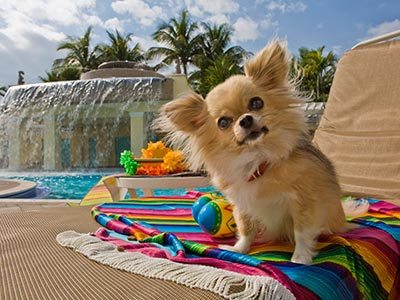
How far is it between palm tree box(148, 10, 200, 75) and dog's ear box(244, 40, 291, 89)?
69.2 feet


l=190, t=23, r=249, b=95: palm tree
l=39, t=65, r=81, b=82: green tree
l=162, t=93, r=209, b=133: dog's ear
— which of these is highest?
l=190, t=23, r=249, b=95: palm tree

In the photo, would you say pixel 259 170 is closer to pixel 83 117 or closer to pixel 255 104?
pixel 255 104

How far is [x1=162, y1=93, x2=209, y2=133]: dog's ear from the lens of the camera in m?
1.43

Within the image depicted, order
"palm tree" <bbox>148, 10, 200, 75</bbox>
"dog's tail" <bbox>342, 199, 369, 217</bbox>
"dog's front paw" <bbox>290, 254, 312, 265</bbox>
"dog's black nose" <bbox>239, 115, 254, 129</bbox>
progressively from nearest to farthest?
"dog's front paw" <bbox>290, 254, 312, 265</bbox>, "dog's black nose" <bbox>239, 115, 254, 129</bbox>, "dog's tail" <bbox>342, 199, 369, 217</bbox>, "palm tree" <bbox>148, 10, 200, 75</bbox>

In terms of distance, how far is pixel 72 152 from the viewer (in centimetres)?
1501

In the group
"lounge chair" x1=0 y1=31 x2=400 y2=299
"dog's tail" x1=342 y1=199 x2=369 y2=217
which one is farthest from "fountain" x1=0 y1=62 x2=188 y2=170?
"dog's tail" x1=342 y1=199 x2=369 y2=217

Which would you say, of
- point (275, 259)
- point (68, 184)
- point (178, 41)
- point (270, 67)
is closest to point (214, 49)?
point (178, 41)

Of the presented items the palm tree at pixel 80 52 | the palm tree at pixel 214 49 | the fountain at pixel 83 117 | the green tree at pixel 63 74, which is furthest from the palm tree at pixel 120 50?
the fountain at pixel 83 117

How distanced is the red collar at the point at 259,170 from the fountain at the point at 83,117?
34.8ft

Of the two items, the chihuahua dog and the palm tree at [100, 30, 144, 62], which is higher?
the palm tree at [100, 30, 144, 62]

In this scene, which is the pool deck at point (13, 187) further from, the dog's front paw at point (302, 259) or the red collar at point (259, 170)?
the dog's front paw at point (302, 259)

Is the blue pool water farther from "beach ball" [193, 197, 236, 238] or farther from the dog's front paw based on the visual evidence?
the dog's front paw

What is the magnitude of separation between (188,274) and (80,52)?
23.8 m

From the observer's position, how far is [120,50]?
23016mm
